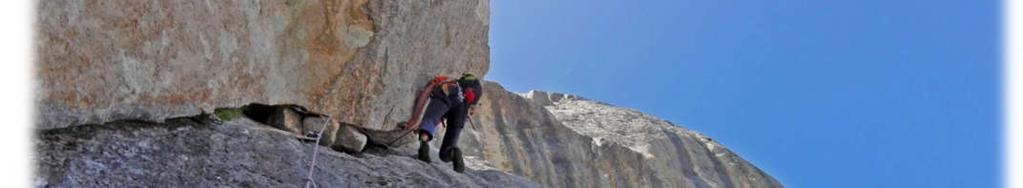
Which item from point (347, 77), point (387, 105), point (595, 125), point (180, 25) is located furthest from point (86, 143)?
point (595, 125)

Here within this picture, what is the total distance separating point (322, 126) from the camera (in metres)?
9.25

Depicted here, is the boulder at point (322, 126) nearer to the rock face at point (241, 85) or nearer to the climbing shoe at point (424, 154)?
the rock face at point (241, 85)

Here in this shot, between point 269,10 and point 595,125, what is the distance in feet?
90.1

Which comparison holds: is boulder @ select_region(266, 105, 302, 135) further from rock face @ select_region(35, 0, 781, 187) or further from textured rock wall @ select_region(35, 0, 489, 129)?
textured rock wall @ select_region(35, 0, 489, 129)

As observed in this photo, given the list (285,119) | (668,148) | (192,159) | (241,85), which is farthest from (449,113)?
(668,148)

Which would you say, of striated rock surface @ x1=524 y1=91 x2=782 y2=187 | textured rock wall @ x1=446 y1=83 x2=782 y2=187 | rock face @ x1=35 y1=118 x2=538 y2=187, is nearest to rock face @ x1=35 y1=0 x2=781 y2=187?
rock face @ x1=35 y1=118 x2=538 y2=187

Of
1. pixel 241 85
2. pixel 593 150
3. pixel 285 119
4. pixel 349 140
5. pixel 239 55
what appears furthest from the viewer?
pixel 593 150

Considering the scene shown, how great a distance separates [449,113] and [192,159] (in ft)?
15.0

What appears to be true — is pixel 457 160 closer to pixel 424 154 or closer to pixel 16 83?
pixel 424 154

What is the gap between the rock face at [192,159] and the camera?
4973 millimetres

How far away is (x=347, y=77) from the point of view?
9.42 metres

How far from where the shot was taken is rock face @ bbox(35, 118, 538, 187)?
4.97 meters

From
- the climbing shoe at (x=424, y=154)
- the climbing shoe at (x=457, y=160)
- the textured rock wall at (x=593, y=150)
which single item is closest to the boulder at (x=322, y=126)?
the climbing shoe at (x=424, y=154)

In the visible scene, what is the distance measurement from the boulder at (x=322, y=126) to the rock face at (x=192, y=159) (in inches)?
29.7
